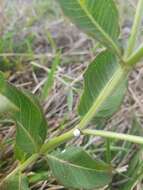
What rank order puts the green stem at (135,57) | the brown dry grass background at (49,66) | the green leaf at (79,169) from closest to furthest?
the green stem at (135,57)
the green leaf at (79,169)
the brown dry grass background at (49,66)

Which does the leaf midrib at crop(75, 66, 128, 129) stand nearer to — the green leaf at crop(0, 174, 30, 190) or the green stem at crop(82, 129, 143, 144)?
the green stem at crop(82, 129, 143, 144)

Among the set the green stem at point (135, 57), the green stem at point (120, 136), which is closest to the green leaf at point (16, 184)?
the green stem at point (120, 136)

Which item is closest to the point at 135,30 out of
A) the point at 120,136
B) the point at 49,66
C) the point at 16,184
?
the point at 120,136

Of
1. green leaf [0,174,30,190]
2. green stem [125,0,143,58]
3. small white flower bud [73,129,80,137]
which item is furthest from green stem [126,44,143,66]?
green leaf [0,174,30,190]

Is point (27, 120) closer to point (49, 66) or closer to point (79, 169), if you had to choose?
point (79, 169)

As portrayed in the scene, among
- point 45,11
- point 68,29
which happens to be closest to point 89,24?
point 68,29

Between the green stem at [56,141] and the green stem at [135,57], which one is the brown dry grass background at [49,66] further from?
the green stem at [135,57]
